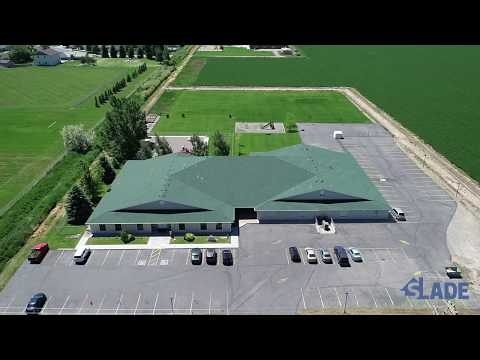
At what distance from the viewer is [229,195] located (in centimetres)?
5662

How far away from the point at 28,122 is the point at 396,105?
91117 millimetres

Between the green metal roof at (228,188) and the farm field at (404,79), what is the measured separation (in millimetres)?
25118

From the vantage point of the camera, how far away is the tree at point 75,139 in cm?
7756

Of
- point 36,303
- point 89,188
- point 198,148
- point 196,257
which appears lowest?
point 36,303

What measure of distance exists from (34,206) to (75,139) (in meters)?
22.6

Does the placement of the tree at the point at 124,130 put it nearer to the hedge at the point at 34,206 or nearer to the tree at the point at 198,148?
the hedge at the point at 34,206

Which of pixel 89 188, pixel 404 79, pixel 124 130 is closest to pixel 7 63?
pixel 124 130

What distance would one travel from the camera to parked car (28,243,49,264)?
46.4 metres

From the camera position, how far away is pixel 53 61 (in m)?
162

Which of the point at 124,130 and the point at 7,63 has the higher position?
the point at 124,130

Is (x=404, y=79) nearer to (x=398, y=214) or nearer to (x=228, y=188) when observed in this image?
(x=398, y=214)

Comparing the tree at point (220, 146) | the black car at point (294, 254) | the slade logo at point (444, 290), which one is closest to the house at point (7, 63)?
the tree at point (220, 146)

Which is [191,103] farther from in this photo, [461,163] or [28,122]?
[461,163]
